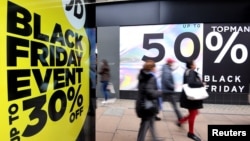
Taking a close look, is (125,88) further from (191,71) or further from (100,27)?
(191,71)

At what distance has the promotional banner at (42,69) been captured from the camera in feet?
4.07

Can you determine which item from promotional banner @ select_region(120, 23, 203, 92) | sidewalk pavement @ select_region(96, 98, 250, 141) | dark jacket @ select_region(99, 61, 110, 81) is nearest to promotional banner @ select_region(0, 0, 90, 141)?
sidewalk pavement @ select_region(96, 98, 250, 141)

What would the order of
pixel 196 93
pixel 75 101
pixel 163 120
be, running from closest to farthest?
pixel 75 101 → pixel 196 93 → pixel 163 120

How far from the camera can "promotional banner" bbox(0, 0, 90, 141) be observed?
48.9 inches

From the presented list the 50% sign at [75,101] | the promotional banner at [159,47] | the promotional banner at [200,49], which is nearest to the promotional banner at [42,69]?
the 50% sign at [75,101]

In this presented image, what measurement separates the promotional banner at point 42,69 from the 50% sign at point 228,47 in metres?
6.96

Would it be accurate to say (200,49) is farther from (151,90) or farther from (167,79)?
(151,90)

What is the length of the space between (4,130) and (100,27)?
8.21 meters

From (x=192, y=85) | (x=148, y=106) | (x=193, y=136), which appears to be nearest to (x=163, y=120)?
(x=193, y=136)

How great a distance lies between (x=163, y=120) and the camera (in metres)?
6.13

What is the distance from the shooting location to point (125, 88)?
9.00m

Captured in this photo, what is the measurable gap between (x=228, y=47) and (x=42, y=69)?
7978 millimetres

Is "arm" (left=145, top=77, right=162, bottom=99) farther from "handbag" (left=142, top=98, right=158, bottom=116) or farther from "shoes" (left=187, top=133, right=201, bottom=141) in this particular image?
"shoes" (left=187, top=133, right=201, bottom=141)

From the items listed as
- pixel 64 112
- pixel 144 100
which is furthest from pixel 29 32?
pixel 144 100
